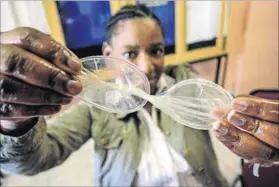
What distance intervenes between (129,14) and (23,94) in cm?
31

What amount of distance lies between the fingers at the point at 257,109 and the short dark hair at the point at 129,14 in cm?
26

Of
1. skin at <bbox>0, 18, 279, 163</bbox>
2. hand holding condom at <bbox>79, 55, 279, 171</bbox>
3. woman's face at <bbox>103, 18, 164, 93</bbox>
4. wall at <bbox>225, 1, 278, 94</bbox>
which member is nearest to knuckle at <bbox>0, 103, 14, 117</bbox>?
skin at <bbox>0, 18, 279, 163</bbox>

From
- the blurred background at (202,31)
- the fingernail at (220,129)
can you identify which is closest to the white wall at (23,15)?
the blurred background at (202,31)

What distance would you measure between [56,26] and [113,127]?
0.93 ft

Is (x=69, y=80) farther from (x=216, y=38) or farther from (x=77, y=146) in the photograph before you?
(x=77, y=146)

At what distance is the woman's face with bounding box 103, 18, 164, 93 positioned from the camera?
1.60ft

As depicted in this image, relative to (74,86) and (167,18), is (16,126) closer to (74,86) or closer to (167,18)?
(74,86)

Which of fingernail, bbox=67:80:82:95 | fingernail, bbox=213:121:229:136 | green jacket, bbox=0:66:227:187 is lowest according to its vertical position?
green jacket, bbox=0:66:227:187

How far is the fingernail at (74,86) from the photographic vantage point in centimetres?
25

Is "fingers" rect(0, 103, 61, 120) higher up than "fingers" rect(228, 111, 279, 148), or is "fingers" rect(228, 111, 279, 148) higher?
"fingers" rect(0, 103, 61, 120)

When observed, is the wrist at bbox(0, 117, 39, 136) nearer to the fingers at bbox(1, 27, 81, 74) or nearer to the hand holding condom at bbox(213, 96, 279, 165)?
the fingers at bbox(1, 27, 81, 74)

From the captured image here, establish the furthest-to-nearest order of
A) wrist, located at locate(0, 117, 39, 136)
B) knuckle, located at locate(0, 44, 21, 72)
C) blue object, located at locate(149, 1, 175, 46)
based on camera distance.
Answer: blue object, located at locate(149, 1, 175, 46), wrist, located at locate(0, 117, 39, 136), knuckle, located at locate(0, 44, 21, 72)

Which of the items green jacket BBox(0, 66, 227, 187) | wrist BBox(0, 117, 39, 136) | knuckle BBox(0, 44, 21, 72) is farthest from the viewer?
green jacket BBox(0, 66, 227, 187)

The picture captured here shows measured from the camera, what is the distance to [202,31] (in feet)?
1.52
